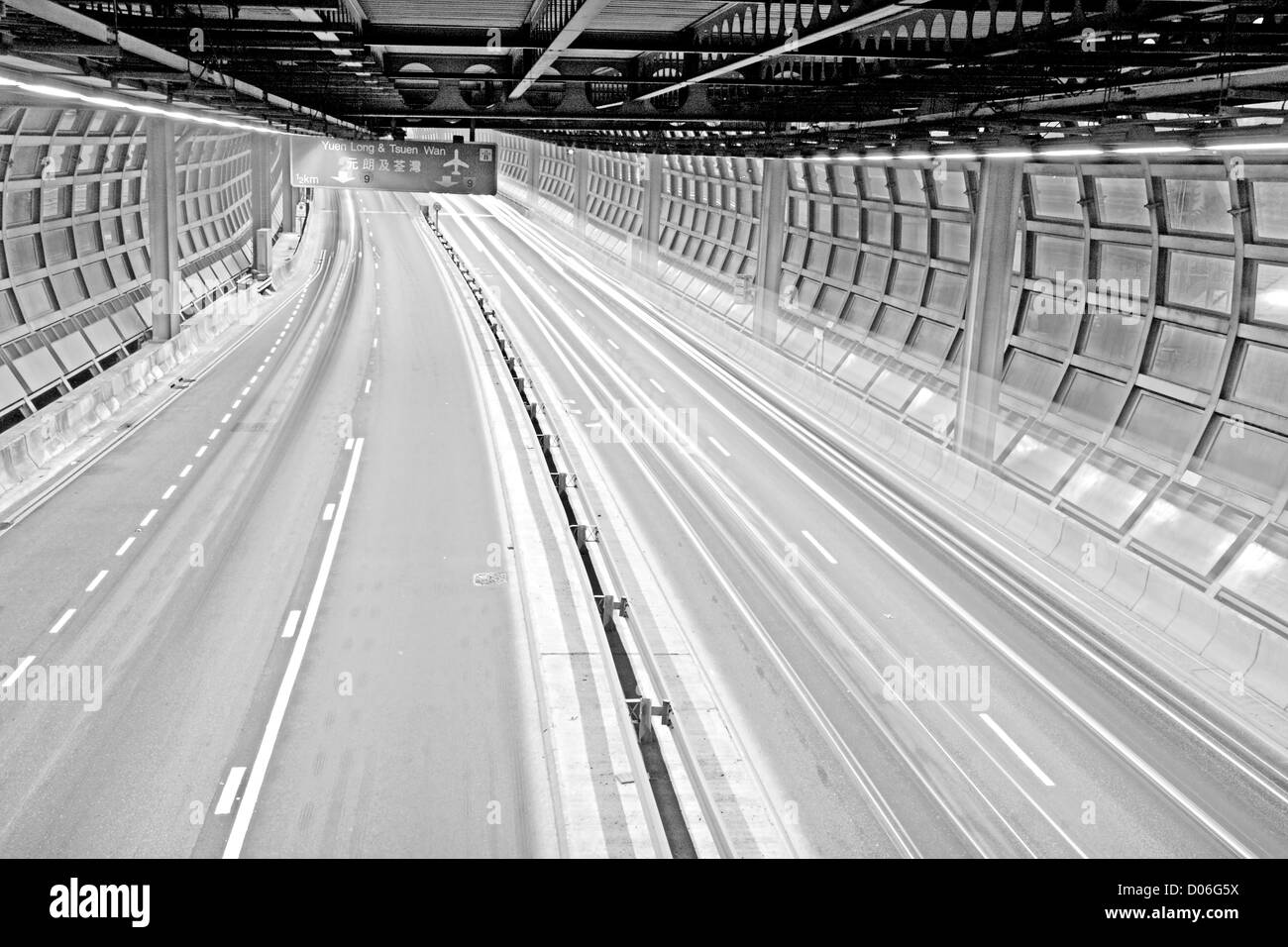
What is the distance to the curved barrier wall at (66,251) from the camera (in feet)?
105

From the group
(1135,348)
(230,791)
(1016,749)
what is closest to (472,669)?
(230,791)

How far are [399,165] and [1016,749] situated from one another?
102 feet

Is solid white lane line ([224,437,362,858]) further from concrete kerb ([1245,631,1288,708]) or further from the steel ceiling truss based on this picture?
concrete kerb ([1245,631,1288,708])

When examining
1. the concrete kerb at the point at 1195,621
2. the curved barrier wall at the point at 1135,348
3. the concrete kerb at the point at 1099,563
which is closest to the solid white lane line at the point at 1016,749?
the concrete kerb at the point at 1195,621

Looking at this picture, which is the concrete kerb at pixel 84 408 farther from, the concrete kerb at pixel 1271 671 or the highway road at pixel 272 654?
the concrete kerb at pixel 1271 671

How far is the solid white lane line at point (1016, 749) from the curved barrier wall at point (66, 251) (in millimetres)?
26807

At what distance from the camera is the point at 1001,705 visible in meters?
15.3

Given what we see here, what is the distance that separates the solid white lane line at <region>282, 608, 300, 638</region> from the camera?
16250mm

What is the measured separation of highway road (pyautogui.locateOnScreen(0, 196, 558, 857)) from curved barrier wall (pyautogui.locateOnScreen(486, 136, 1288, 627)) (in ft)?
43.7

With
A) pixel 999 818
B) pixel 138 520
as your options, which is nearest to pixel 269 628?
pixel 138 520

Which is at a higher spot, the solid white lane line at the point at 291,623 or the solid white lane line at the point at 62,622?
the solid white lane line at the point at 62,622

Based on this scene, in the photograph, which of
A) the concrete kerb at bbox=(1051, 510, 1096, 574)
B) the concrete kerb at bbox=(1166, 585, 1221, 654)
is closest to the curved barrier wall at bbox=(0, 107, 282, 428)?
the concrete kerb at bbox=(1051, 510, 1096, 574)

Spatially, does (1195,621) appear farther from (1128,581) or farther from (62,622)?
(62,622)

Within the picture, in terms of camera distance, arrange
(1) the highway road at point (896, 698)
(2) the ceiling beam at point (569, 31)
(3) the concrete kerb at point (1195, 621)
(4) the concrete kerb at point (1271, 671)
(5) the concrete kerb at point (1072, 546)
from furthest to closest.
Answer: (5) the concrete kerb at point (1072, 546) → (3) the concrete kerb at point (1195, 621) → (4) the concrete kerb at point (1271, 671) → (1) the highway road at point (896, 698) → (2) the ceiling beam at point (569, 31)
